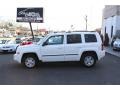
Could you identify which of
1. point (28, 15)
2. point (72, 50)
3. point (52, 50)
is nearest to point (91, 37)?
point (72, 50)

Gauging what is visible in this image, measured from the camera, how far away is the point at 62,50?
13.4 metres

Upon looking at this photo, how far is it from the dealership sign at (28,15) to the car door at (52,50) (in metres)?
29.2

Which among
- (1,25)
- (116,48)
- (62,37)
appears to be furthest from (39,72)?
(1,25)

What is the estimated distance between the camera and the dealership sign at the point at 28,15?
139 ft

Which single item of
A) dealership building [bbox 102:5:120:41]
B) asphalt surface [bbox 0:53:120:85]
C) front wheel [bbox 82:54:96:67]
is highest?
dealership building [bbox 102:5:120:41]

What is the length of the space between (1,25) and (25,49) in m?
127

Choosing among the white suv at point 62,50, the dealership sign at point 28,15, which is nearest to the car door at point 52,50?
the white suv at point 62,50

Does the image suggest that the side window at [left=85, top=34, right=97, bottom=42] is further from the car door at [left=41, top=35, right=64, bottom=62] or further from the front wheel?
the car door at [left=41, top=35, right=64, bottom=62]

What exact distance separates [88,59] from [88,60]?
5 cm

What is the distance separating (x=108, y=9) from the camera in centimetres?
4625

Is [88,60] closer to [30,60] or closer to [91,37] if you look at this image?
[91,37]

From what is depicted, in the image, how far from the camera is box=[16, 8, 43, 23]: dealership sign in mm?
42250

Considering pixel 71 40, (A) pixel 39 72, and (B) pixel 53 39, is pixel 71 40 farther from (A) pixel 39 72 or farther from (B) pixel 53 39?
(A) pixel 39 72

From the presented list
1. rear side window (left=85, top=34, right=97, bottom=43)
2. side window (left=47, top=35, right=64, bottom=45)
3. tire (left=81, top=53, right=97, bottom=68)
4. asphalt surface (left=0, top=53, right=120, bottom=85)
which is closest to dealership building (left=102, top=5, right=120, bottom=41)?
rear side window (left=85, top=34, right=97, bottom=43)
